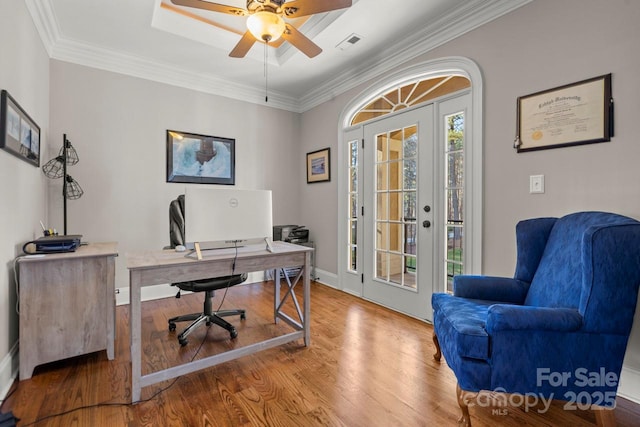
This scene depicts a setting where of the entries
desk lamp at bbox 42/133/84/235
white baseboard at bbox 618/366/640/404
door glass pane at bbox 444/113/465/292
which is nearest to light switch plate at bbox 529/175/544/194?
door glass pane at bbox 444/113/465/292

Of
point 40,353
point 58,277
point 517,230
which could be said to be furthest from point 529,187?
point 40,353

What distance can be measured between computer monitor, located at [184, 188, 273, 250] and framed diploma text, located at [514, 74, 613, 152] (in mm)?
1946

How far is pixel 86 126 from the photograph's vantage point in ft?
10.2

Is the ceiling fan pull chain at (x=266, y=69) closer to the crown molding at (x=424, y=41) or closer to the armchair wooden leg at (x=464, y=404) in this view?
the crown molding at (x=424, y=41)

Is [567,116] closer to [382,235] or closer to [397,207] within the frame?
[397,207]

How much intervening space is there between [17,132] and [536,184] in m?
3.58

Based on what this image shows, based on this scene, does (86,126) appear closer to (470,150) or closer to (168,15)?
(168,15)

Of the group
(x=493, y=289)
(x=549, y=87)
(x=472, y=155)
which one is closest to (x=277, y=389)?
(x=493, y=289)

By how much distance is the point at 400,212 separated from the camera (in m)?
3.13

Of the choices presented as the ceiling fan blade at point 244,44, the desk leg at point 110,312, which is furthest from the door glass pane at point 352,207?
the desk leg at point 110,312

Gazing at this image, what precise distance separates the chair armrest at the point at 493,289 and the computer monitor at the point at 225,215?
1.42 meters

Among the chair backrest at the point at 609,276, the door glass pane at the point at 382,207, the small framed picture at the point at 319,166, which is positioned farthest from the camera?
the small framed picture at the point at 319,166

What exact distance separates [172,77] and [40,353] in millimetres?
3053

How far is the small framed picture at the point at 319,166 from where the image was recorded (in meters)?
4.09
